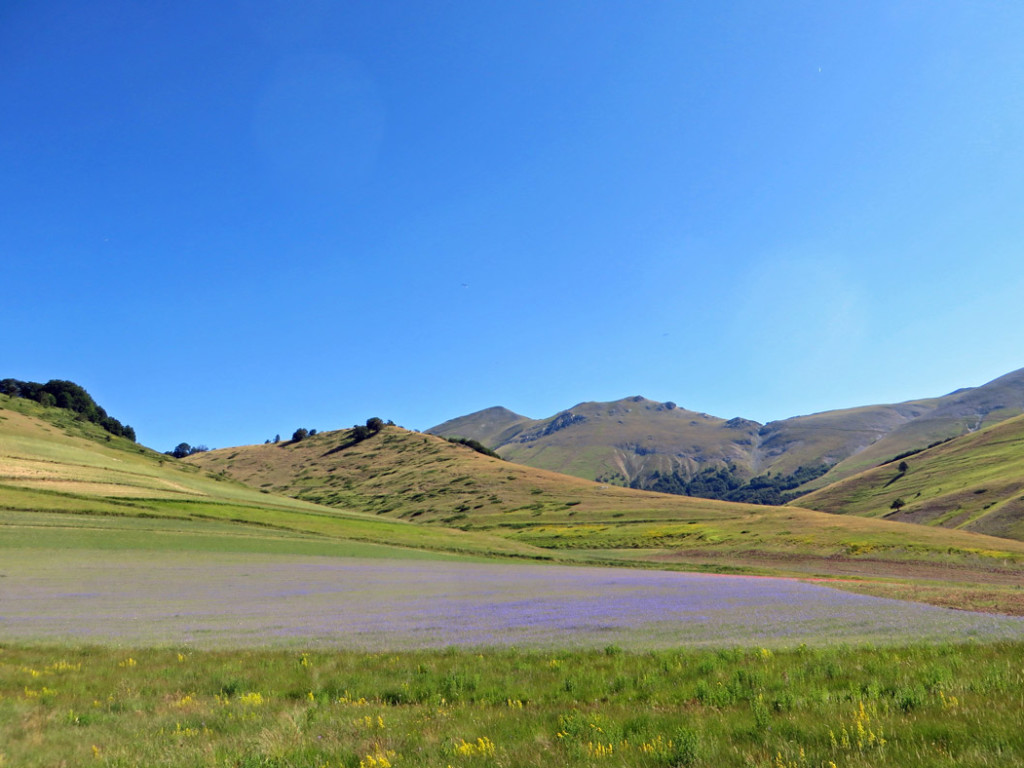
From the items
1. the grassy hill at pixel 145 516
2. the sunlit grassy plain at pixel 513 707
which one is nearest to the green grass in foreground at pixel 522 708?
the sunlit grassy plain at pixel 513 707

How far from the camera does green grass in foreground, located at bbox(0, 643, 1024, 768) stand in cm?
691

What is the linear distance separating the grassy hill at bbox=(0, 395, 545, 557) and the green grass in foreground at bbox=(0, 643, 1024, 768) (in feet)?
160

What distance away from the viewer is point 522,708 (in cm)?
1005

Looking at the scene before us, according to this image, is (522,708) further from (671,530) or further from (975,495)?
(975,495)

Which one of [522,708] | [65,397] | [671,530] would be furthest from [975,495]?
[65,397]

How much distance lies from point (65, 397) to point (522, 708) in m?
235

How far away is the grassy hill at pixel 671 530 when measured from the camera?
5069 centimetres

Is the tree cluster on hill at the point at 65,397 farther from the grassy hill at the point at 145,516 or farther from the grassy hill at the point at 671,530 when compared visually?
the grassy hill at the point at 145,516

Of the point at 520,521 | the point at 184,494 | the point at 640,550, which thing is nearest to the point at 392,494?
the point at 520,521

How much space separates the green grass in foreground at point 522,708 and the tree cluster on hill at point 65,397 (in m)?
211

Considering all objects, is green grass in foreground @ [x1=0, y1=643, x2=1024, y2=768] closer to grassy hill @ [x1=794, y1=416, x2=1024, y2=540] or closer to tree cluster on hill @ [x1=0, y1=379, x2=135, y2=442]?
grassy hill @ [x1=794, y1=416, x2=1024, y2=540]

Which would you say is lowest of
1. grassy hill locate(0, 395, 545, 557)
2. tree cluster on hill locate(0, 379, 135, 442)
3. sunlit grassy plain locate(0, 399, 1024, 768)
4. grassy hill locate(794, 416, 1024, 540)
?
grassy hill locate(794, 416, 1024, 540)

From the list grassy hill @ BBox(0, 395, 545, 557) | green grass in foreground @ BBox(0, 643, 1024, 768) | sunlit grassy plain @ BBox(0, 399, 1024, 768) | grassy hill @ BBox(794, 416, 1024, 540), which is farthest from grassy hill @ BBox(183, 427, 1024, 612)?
grassy hill @ BBox(794, 416, 1024, 540)

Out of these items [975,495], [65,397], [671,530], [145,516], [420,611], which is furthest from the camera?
[65,397]
